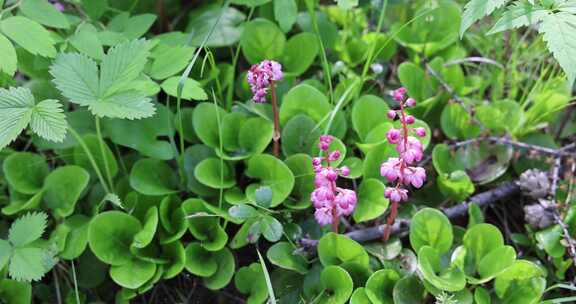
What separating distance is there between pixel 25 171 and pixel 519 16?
1333 millimetres

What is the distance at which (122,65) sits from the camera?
1.41m

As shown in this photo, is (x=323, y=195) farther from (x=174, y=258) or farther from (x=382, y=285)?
(x=174, y=258)

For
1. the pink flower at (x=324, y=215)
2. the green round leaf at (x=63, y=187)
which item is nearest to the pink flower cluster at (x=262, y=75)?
the pink flower at (x=324, y=215)

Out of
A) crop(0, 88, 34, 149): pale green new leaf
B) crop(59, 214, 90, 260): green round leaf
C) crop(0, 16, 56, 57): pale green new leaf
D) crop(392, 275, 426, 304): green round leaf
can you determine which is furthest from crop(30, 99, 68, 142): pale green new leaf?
crop(392, 275, 426, 304): green round leaf

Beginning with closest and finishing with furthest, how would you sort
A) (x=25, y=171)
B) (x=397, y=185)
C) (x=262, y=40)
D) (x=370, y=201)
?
(x=397, y=185) < (x=370, y=201) < (x=25, y=171) < (x=262, y=40)

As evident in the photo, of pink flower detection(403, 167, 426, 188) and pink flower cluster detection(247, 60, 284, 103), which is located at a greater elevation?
pink flower cluster detection(247, 60, 284, 103)

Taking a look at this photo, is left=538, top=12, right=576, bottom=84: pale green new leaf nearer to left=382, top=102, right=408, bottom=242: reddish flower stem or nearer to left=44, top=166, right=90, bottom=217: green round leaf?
left=382, top=102, right=408, bottom=242: reddish flower stem

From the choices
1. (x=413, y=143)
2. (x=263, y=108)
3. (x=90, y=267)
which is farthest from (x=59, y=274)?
(x=413, y=143)

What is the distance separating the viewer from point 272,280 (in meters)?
1.51

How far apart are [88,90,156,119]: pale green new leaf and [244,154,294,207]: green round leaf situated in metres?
0.35

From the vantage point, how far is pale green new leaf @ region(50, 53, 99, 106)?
137cm

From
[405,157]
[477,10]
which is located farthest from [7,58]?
[477,10]

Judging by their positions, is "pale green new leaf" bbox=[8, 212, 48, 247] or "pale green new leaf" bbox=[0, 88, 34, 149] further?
"pale green new leaf" bbox=[8, 212, 48, 247]

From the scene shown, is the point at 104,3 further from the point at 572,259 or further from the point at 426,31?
the point at 572,259
